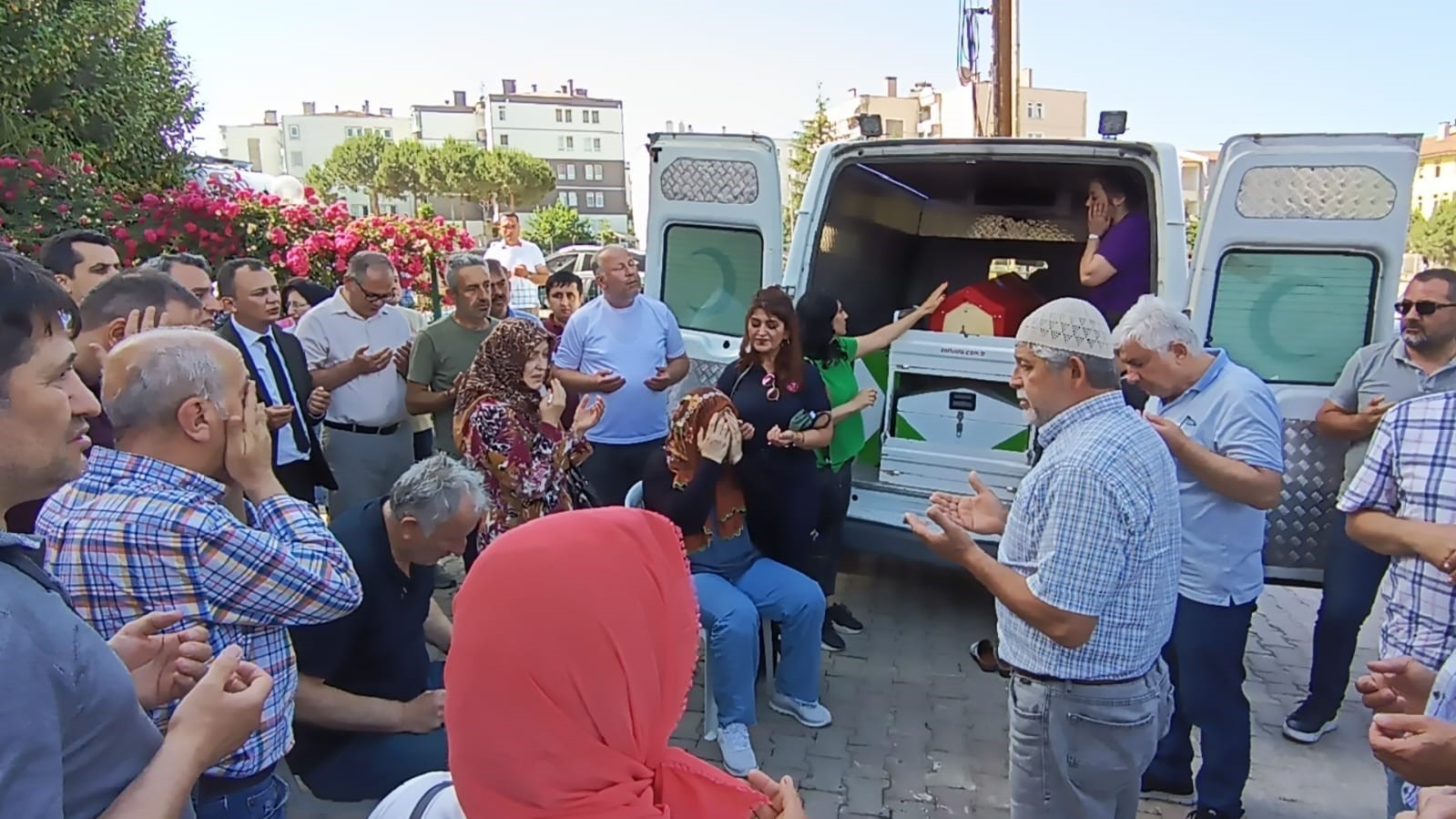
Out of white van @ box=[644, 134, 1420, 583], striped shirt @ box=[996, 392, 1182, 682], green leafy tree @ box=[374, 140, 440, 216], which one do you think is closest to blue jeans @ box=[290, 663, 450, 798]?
striped shirt @ box=[996, 392, 1182, 682]

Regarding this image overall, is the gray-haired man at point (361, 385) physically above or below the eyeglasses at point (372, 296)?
below

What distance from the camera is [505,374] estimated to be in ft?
11.1

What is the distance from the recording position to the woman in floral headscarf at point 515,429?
3.30 m

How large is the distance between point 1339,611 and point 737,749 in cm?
240

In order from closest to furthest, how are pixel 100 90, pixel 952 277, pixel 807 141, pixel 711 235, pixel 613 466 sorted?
1. pixel 613 466
2. pixel 711 235
3. pixel 952 277
4. pixel 100 90
5. pixel 807 141

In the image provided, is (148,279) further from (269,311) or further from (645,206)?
(645,206)

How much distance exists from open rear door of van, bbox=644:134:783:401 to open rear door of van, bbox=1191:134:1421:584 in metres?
2.04

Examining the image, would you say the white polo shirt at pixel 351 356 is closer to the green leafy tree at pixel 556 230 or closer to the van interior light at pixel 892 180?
the van interior light at pixel 892 180

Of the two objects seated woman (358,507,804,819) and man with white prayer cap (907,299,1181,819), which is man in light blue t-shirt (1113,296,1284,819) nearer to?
man with white prayer cap (907,299,1181,819)

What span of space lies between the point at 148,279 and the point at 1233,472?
356 cm

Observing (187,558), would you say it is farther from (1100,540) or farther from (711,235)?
(711,235)

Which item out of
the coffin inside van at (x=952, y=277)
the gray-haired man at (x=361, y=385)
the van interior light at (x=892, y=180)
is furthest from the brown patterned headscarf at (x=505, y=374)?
the van interior light at (x=892, y=180)

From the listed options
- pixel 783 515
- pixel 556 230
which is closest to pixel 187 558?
pixel 783 515

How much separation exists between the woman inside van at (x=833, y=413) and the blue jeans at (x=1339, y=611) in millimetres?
1975
